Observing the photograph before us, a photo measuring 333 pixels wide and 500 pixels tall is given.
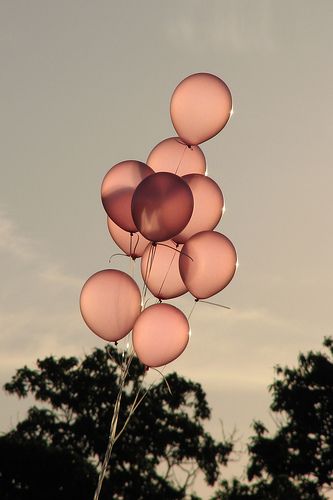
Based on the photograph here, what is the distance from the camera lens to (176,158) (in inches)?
302

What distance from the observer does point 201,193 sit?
7.49 meters

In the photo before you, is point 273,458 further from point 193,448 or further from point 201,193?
point 201,193

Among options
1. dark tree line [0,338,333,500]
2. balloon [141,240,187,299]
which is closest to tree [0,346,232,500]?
dark tree line [0,338,333,500]

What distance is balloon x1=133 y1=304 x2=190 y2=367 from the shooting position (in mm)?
7199

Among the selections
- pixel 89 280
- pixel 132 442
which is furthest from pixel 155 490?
pixel 89 280

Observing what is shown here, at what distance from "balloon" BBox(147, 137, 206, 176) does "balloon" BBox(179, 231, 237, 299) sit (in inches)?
23.4

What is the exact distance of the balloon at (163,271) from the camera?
746 centimetres

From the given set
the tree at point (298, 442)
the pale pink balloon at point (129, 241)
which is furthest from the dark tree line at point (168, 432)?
the pale pink balloon at point (129, 241)

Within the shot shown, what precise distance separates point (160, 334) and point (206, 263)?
0.60m

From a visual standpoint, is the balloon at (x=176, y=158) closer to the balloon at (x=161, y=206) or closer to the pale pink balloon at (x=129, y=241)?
the pale pink balloon at (x=129, y=241)

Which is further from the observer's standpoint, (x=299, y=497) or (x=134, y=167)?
(x=299, y=497)

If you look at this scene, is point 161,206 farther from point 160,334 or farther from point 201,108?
point 201,108

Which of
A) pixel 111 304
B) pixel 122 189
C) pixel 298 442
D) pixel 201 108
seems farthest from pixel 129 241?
pixel 298 442

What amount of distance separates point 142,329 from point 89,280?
1.86ft
